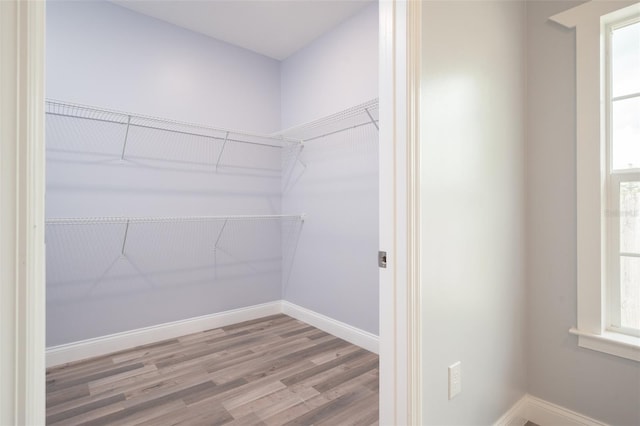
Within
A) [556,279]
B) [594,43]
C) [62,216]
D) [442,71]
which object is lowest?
[556,279]

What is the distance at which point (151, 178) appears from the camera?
2.55 metres

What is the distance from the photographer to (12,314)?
0.58 metres

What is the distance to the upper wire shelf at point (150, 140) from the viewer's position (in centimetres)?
219

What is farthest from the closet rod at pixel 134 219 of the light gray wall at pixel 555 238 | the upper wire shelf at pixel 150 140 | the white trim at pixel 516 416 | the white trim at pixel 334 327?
the white trim at pixel 516 416

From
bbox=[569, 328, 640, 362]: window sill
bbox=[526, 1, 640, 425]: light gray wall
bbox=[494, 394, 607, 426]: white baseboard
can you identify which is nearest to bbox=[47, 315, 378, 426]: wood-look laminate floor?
bbox=[494, 394, 607, 426]: white baseboard

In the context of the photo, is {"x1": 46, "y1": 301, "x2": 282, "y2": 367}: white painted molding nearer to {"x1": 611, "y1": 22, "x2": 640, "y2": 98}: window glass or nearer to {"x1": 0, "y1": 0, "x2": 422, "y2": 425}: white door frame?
{"x1": 0, "y1": 0, "x2": 422, "y2": 425}: white door frame

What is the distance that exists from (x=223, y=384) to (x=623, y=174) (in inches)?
90.4

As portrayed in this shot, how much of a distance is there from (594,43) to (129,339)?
3.28 m

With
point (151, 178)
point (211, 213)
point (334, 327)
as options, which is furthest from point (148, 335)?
point (334, 327)

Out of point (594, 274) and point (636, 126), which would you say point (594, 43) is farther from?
point (594, 274)

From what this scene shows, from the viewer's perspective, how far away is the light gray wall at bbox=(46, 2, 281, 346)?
2213 mm

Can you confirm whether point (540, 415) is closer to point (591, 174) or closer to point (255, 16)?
point (591, 174)

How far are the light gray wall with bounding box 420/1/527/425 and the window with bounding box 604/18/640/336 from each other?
332 millimetres

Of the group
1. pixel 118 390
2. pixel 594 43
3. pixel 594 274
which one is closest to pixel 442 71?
pixel 594 43
